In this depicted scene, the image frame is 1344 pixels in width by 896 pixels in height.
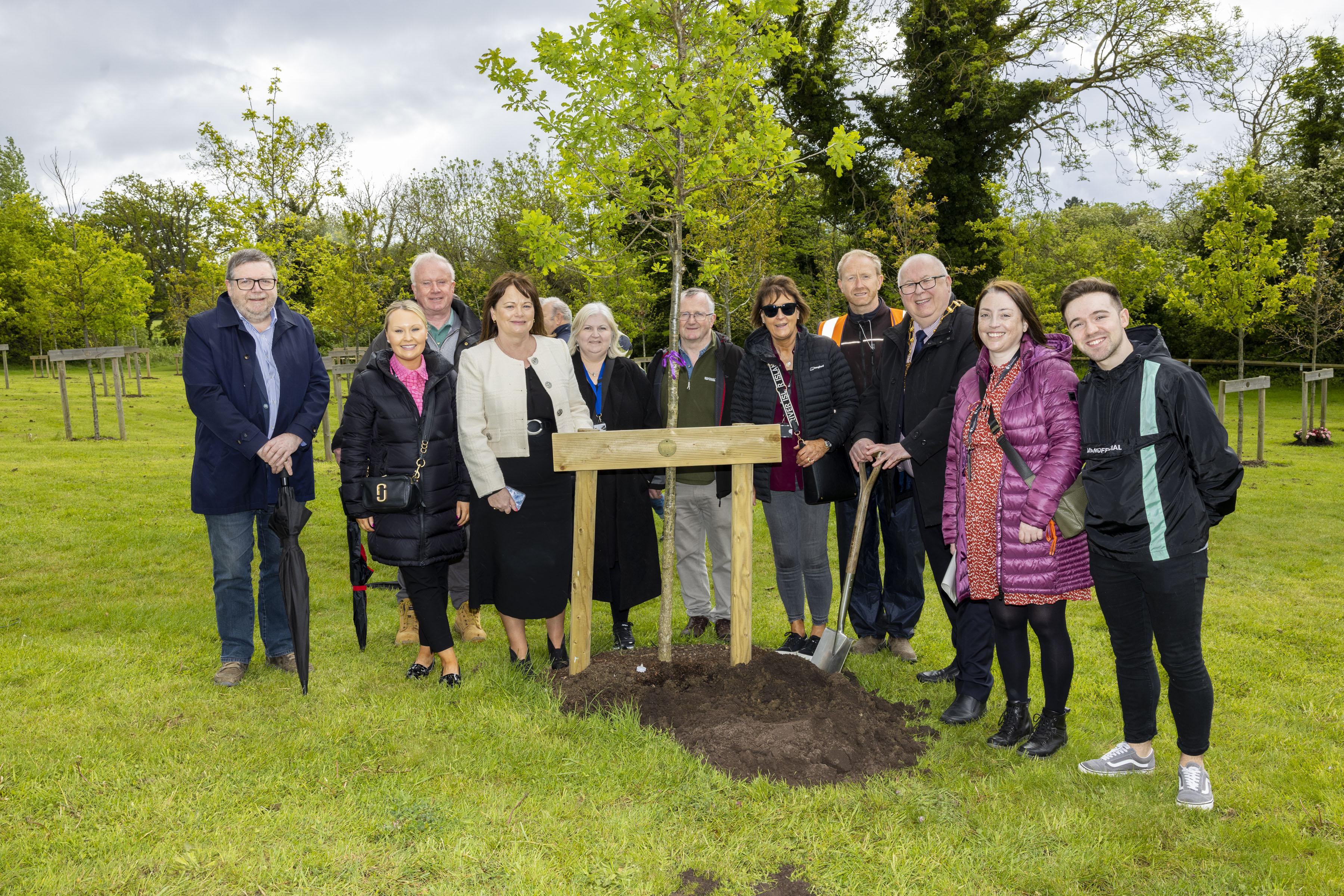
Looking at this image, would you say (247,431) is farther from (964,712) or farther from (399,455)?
(964,712)

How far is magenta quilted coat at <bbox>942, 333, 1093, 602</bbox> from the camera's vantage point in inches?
149

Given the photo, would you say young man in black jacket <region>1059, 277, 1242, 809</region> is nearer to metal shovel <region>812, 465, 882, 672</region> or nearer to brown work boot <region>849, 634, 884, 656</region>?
metal shovel <region>812, 465, 882, 672</region>

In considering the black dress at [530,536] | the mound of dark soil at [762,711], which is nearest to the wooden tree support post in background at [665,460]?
the black dress at [530,536]

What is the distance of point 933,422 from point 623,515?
6.65 feet

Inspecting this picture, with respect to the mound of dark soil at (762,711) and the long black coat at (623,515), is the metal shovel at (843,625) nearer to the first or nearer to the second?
the mound of dark soil at (762,711)

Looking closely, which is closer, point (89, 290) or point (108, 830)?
point (108, 830)

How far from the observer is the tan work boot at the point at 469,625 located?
5.92 metres

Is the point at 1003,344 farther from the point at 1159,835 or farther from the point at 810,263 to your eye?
the point at 810,263

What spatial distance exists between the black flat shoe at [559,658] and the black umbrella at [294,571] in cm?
143

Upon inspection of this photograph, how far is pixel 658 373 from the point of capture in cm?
590

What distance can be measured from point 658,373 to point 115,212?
216 feet

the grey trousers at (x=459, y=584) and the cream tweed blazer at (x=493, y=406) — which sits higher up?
the cream tweed blazer at (x=493, y=406)

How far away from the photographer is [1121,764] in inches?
152

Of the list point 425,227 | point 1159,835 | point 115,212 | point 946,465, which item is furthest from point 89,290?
point 115,212
